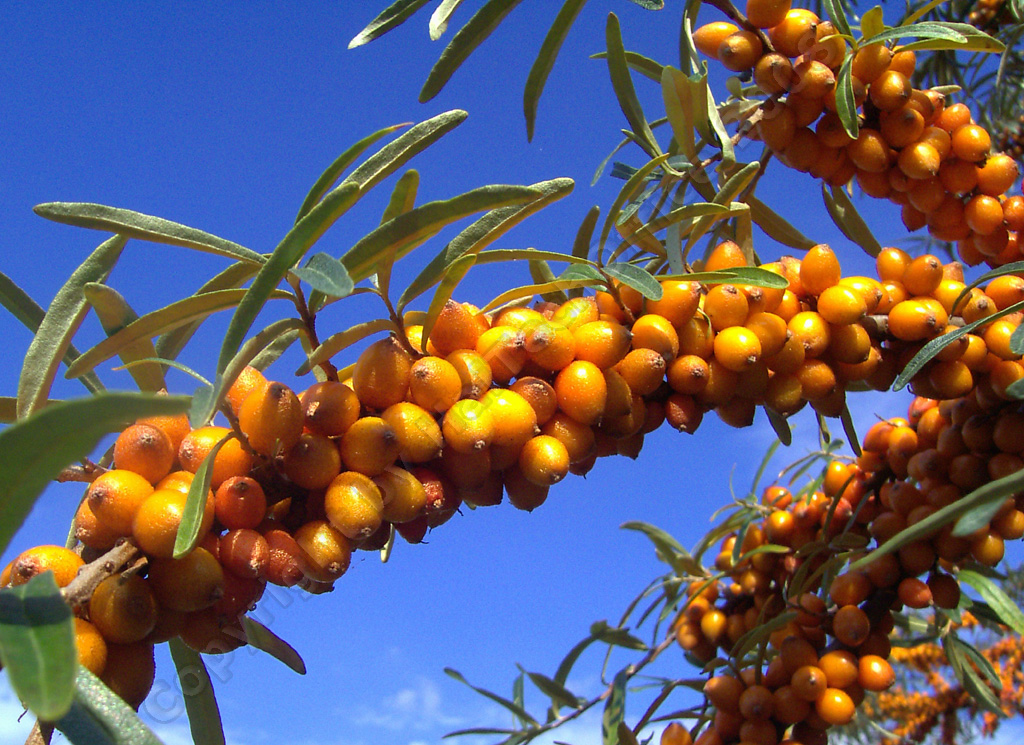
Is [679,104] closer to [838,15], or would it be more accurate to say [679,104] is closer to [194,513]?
[838,15]

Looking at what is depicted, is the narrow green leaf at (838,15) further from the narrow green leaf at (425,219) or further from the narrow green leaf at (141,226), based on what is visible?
the narrow green leaf at (141,226)

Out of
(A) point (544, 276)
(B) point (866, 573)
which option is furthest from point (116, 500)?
(B) point (866, 573)

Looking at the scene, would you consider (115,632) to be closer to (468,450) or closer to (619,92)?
(468,450)

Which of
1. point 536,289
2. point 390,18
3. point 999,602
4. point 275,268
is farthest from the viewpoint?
point 999,602

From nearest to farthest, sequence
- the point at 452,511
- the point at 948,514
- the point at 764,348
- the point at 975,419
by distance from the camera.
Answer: the point at 948,514 → the point at 452,511 → the point at 764,348 → the point at 975,419

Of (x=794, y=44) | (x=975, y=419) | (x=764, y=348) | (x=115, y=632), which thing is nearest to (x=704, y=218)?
(x=764, y=348)

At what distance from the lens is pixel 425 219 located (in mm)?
796

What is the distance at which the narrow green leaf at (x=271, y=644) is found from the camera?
0.87 m

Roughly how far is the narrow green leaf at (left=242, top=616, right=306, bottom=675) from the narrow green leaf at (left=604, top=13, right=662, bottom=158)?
0.87 m

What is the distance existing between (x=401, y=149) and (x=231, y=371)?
1.05 ft

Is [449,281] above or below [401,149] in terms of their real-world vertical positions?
below

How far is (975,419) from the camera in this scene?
4.42 ft

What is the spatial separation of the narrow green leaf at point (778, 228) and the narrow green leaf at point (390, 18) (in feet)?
2.33

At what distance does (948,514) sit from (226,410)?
677mm
